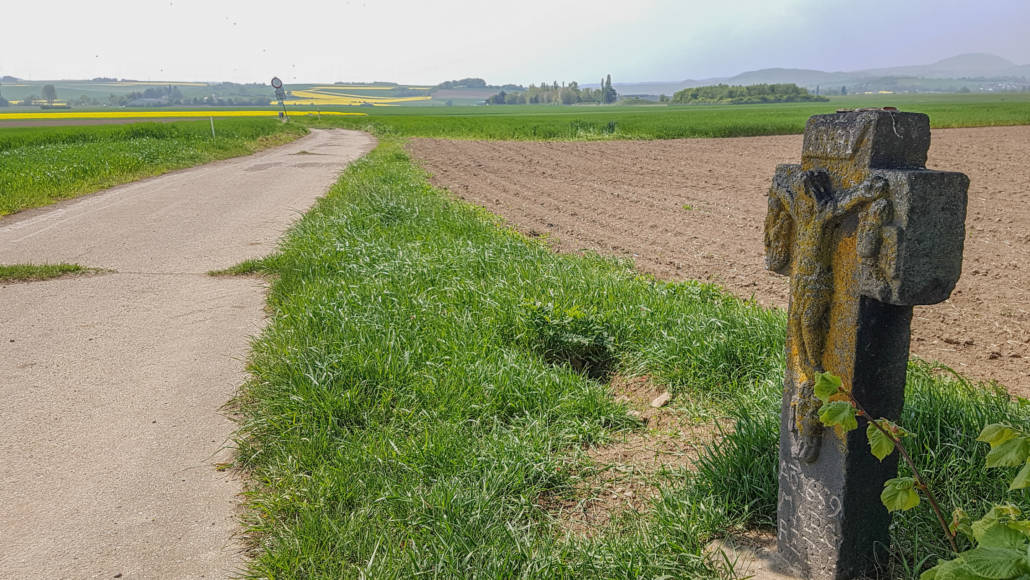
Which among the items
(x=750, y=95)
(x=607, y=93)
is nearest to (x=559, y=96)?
(x=607, y=93)

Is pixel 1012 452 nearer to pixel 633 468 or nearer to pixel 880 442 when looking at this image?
pixel 880 442

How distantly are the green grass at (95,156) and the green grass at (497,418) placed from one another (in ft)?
32.4

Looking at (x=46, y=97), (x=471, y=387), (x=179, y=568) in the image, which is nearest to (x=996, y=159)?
(x=471, y=387)

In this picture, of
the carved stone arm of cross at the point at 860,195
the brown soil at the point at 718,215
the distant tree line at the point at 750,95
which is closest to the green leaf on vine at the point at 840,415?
the carved stone arm of cross at the point at 860,195

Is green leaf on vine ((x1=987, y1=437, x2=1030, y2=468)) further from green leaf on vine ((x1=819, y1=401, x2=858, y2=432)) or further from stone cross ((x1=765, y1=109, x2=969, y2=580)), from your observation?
stone cross ((x1=765, y1=109, x2=969, y2=580))

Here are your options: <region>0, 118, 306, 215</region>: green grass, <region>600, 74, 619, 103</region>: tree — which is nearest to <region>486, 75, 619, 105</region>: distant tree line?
<region>600, 74, 619, 103</region>: tree

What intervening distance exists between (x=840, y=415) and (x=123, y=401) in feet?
13.4

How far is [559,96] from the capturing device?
602 ft

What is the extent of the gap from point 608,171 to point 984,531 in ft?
56.1

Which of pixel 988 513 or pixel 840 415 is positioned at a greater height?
pixel 840 415

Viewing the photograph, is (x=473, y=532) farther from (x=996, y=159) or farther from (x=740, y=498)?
(x=996, y=159)

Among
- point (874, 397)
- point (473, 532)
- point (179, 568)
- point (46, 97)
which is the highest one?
point (46, 97)

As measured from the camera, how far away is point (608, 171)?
18.0 metres

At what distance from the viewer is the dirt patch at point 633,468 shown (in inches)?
110
